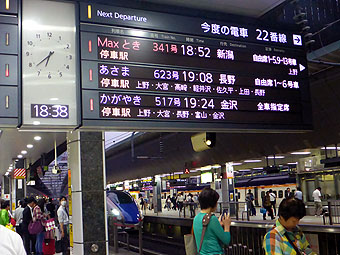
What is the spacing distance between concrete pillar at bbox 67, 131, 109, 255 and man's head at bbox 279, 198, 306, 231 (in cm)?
393

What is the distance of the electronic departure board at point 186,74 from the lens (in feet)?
22.7

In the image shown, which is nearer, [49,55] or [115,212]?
[49,55]

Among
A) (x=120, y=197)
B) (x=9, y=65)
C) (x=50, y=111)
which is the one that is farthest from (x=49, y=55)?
(x=120, y=197)

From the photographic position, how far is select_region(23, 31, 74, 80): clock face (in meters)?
6.53

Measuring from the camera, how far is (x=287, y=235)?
12.3ft

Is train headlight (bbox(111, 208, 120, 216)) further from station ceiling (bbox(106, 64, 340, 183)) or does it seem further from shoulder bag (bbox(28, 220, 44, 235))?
shoulder bag (bbox(28, 220, 44, 235))

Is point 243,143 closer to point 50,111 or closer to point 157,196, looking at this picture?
point 50,111

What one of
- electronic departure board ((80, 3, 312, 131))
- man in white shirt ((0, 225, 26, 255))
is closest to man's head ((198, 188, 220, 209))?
electronic departure board ((80, 3, 312, 131))

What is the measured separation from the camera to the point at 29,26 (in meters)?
6.60

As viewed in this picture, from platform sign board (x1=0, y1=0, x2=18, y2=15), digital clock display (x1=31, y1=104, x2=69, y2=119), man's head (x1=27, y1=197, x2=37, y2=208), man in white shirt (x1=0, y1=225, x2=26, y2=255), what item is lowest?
man in white shirt (x1=0, y1=225, x2=26, y2=255)

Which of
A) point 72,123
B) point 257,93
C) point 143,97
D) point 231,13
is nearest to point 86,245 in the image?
point 72,123

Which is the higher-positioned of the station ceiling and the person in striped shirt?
the station ceiling

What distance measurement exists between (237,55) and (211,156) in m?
20.9

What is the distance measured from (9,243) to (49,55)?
4.40 m
